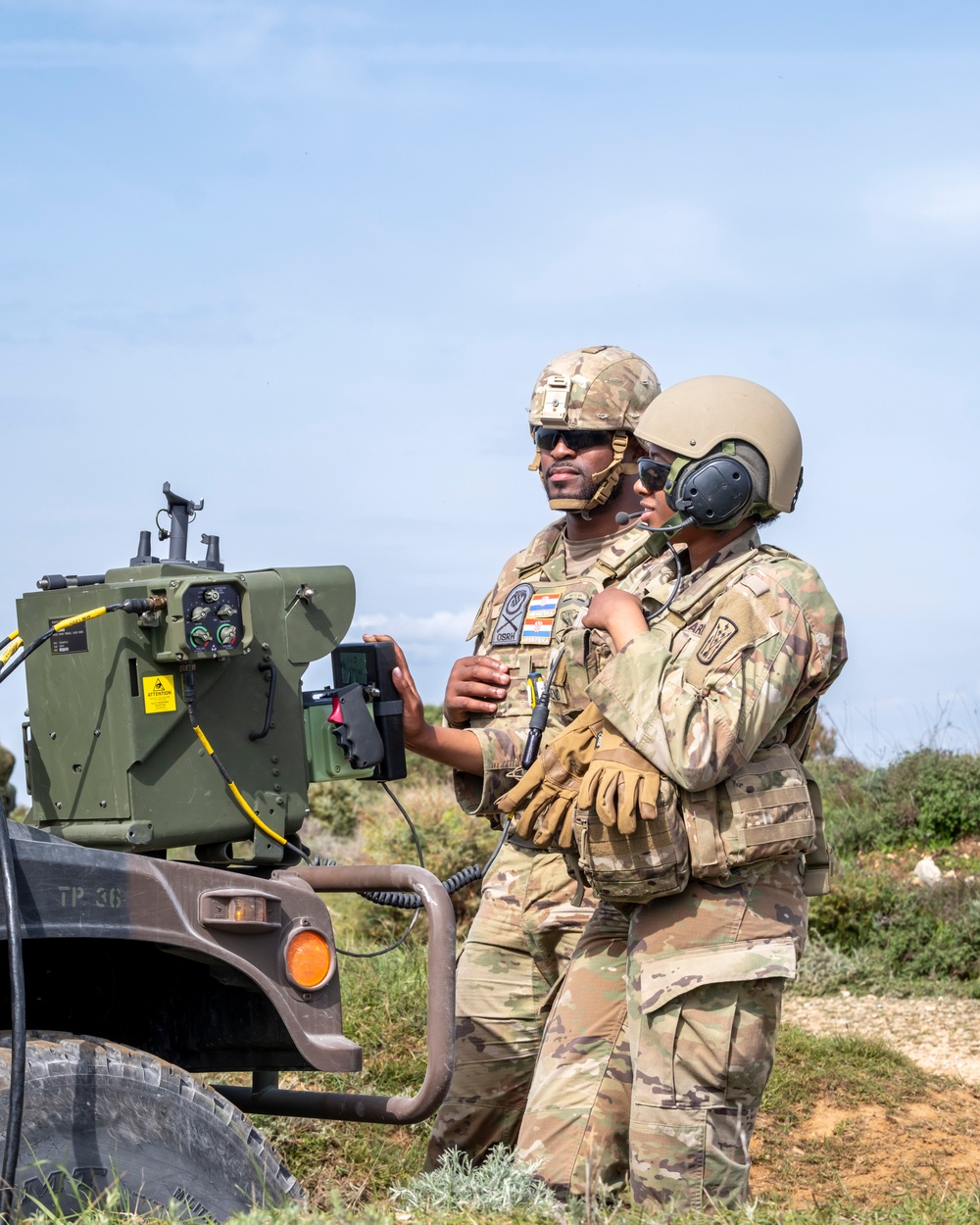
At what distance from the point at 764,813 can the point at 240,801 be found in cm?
126

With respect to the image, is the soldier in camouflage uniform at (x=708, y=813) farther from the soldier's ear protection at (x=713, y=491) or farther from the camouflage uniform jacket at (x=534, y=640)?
the camouflage uniform jacket at (x=534, y=640)

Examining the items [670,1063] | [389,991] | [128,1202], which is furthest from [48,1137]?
[389,991]

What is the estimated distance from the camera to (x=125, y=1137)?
10.0 feet

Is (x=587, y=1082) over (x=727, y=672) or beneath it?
beneath

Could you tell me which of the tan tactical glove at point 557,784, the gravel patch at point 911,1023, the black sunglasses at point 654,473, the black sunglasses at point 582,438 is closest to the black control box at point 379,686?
the tan tactical glove at point 557,784

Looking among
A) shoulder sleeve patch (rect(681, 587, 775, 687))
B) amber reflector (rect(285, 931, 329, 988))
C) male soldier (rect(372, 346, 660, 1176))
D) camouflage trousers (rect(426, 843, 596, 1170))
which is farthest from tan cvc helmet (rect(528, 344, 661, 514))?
amber reflector (rect(285, 931, 329, 988))

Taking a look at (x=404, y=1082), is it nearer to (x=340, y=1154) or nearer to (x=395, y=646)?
(x=340, y=1154)

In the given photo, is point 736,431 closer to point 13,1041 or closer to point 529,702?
point 529,702

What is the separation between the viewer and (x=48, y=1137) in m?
2.96

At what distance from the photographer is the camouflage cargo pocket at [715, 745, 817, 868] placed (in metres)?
3.66

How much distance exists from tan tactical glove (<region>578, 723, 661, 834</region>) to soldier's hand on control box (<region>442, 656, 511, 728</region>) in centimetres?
121

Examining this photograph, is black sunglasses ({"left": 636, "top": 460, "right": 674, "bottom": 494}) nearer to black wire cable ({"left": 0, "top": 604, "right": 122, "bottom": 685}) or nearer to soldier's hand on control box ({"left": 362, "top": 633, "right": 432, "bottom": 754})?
soldier's hand on control box ({"left": 362, "top": 633, "right": 432, "bottom": 754})

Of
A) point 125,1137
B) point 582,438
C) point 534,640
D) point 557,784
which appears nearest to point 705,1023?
point 557,784

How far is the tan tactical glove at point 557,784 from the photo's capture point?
3979 mm
